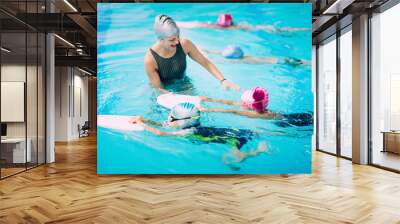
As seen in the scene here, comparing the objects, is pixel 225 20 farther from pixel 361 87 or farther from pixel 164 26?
pixel 361 87

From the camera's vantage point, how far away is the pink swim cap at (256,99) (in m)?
6.31

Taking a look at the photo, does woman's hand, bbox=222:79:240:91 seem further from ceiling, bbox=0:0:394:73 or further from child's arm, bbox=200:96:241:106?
ceiling, bbox=0:0:394:73

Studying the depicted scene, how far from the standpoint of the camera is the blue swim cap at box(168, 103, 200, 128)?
6.30 m

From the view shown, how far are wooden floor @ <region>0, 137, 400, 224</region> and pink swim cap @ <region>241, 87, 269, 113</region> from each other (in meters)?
1.26

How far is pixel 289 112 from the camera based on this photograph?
6.34 metres

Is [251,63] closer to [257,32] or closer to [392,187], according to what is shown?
[257,32]

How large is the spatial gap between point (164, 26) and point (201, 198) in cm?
317

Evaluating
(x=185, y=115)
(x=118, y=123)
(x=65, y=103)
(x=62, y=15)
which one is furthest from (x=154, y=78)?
(x=65, y=103)

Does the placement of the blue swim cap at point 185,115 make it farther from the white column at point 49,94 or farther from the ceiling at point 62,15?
the white column at point 49,94

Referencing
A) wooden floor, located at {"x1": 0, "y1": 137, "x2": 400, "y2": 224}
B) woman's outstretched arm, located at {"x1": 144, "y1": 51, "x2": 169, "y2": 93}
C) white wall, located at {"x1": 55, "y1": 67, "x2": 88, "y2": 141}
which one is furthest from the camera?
white wall, located at {"x1": 55, "y1": 67, "x2": 88, "y2": 141}

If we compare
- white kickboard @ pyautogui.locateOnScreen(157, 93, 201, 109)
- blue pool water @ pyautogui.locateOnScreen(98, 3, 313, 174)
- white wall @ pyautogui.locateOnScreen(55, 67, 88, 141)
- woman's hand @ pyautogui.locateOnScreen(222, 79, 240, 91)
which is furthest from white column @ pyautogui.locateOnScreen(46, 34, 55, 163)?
white wall @ pyautogui.locateOnScreen(55, 67, 88, 141)

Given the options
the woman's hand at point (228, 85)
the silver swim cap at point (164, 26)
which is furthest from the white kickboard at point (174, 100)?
the silver swim cap at point (164, 26)

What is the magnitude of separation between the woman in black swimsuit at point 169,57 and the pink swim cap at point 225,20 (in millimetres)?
637

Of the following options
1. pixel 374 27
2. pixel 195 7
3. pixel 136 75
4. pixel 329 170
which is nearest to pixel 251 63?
pixel 195 7
